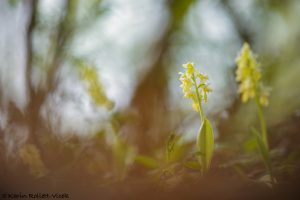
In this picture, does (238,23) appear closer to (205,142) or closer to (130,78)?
(130,78)

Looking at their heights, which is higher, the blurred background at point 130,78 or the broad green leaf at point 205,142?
the blurred background at point 130,78

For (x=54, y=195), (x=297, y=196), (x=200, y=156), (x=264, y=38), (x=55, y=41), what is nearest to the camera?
(x=297, y=196)

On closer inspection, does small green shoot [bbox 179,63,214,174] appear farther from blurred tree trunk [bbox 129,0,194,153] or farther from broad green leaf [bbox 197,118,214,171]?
blurred tree trunk [bbox 129,0,194,153]

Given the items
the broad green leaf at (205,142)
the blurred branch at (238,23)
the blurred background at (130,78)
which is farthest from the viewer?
the blurred branch at (238,23)

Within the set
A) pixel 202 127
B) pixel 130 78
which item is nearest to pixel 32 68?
pixel 130 78

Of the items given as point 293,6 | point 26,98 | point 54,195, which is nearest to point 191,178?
point 54,195

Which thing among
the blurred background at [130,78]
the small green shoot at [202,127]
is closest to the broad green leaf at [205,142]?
the small green shoot at [202,127]

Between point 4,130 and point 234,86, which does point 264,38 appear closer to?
point 234,86

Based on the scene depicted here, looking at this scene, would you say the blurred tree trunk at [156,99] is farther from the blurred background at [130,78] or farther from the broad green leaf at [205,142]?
the broad green leaf at [205,142]
